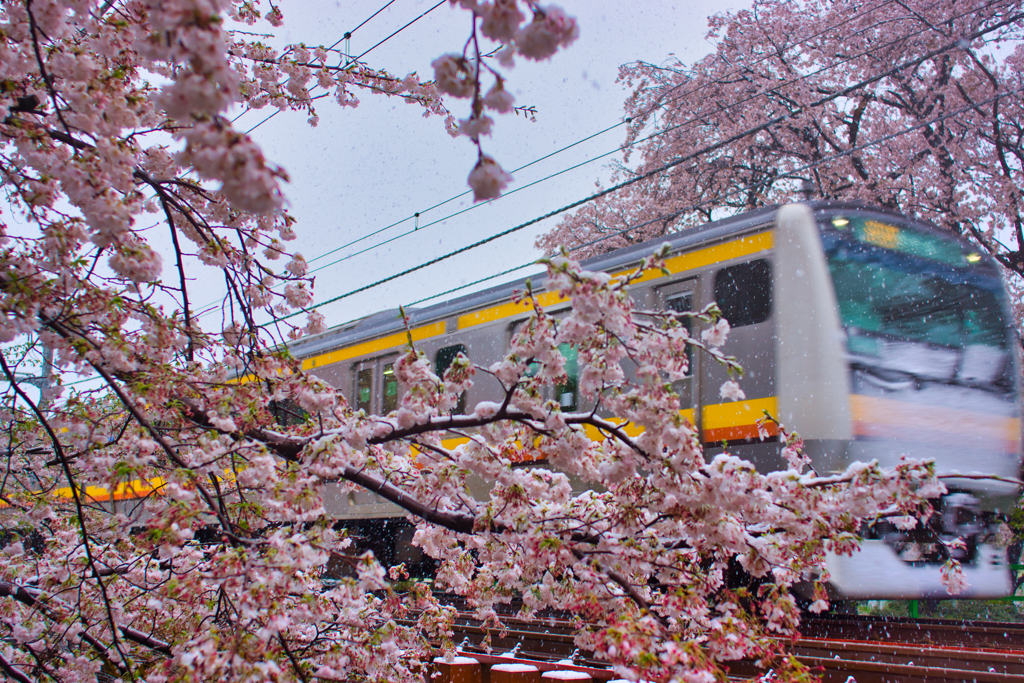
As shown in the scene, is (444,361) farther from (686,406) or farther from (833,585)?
(833,585)

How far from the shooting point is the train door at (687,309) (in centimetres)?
592

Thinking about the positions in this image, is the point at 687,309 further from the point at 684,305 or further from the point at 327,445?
the point at 327,445

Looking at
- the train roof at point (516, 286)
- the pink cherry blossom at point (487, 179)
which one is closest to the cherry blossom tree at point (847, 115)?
the train roof at point (516, 286)

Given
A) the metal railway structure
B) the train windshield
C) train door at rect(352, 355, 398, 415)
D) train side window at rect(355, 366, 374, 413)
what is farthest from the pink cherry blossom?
train side window at rect(355, 366, 374, 413)

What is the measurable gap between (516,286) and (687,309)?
2018mm

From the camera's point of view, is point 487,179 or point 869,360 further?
point 869,360

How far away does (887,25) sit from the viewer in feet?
44.2

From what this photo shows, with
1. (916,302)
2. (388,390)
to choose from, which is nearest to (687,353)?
(916,302)

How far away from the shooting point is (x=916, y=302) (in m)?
5.86

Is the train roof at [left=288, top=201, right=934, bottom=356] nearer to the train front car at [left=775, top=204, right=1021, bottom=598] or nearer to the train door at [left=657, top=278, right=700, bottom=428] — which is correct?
the train front car at [left=775, top=204, right=1021, bottom=598]

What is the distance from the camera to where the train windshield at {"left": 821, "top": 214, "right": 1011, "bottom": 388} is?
555 centimetres

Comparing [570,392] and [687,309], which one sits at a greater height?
[687,309]

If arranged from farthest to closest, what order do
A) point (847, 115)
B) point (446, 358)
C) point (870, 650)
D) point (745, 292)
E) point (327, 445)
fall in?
point (847, 115)
point (446, 358)
point (745, 292)
point (870, 650)
point (327, 445)

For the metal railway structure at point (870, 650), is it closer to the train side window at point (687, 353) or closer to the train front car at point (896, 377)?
the train front car at point (896, 377)
